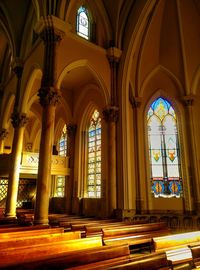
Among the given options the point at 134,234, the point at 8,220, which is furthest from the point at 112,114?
the point at 8,220

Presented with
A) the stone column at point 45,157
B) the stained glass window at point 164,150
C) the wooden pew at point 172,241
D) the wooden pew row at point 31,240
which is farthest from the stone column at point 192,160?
the wooden pew row at point 31,240

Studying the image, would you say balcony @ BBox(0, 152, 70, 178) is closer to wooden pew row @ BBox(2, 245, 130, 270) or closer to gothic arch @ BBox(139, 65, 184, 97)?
gothic arch @ BBox(139, 65, 184, 97)

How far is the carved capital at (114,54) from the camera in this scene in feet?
37.8

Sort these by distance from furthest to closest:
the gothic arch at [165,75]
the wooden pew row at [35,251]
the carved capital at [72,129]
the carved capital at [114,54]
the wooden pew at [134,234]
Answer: the carved capital at [72,129]
the gothic arch at [165,75]
the carved capital at [114,54]
the wooden pew at [134,234]
the wooden pew row at [35,251]

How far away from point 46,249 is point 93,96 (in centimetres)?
1197

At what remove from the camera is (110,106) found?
1098 cm

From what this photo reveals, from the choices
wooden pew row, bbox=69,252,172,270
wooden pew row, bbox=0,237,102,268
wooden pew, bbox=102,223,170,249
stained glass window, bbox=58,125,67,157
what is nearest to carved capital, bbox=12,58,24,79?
stained glass window, bbox=58,125,67,157

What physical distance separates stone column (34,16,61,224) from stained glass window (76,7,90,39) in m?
2.76

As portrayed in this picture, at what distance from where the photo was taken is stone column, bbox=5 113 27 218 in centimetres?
1059

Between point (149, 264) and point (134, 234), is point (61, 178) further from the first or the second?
point (149, 264)

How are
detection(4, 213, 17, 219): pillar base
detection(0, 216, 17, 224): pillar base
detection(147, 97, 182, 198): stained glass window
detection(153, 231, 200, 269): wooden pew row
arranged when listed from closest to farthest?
detection(153, 231, 200, 269): wooden pew row < detection(0, 216, 17, 224): pillar base < detection(4, 213, 17, 219): pillar base < detection(147, 97, 182, 198): stained glass window

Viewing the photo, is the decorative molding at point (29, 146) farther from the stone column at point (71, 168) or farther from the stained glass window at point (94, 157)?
the stained glass window at point (94, 157)

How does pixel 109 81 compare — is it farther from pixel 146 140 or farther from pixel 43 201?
pixel 43 201

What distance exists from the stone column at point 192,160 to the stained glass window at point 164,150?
0.68 m
